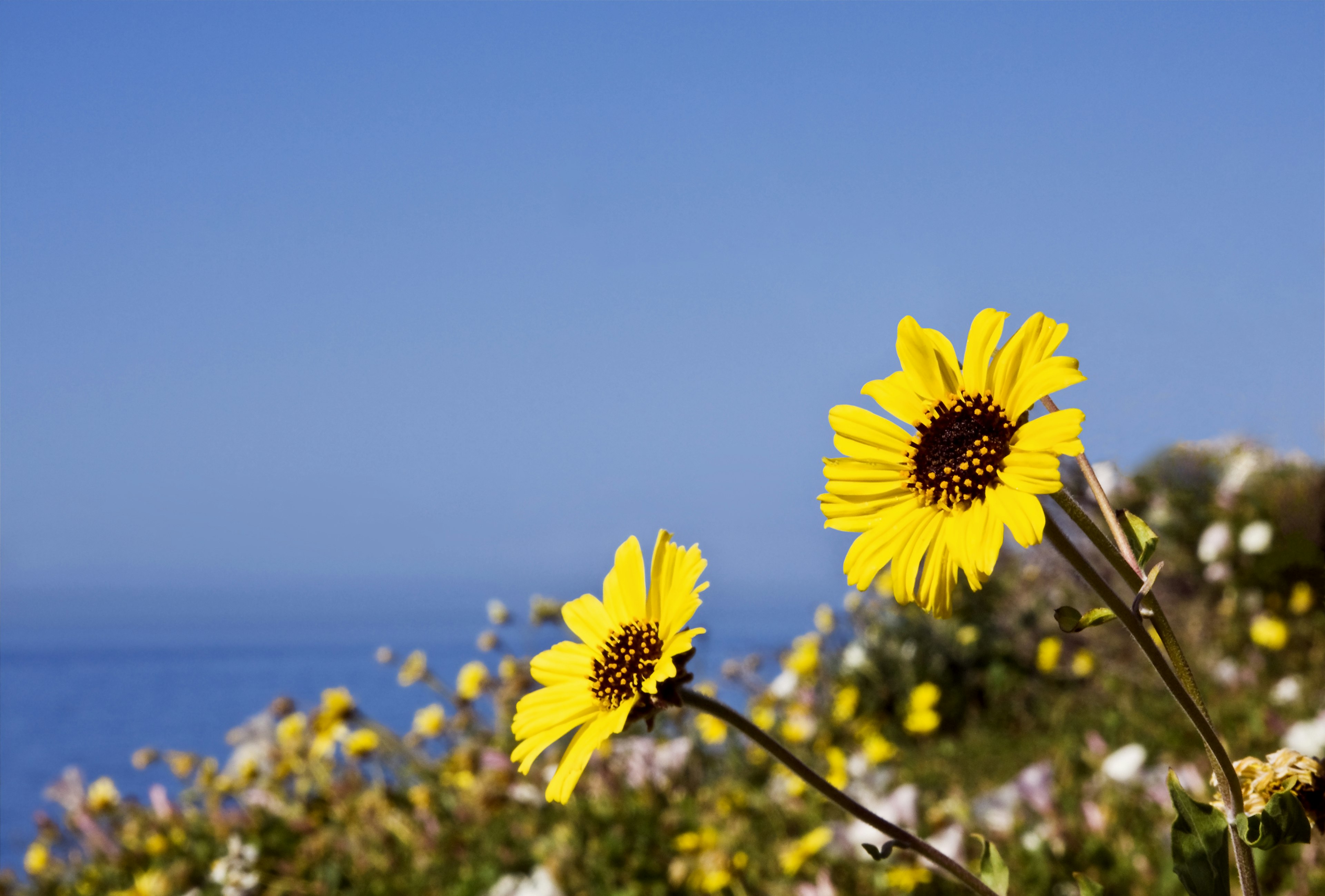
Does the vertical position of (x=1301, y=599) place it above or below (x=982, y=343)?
above

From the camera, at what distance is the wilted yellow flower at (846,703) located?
5250 mm

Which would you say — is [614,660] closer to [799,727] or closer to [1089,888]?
[1089,888]

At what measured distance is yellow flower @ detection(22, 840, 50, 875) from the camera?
5059 millimetres

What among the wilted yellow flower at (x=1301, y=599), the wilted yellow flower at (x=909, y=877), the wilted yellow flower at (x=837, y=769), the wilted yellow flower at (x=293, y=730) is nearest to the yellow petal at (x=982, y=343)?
the wilted yellow flower at (x=909, y=877)

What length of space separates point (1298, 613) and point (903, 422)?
15.3 feet

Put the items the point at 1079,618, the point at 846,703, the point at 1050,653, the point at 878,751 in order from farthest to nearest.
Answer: the point at 846,703
the point at 1050,653
the point at 878,751
the point at 1079,618

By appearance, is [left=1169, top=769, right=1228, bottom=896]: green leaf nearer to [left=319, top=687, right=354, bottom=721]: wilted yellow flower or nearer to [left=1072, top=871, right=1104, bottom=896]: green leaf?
[left=1072, top=871, right=1104, bottom=896]: green leaf

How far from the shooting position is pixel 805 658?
5457 millimetres

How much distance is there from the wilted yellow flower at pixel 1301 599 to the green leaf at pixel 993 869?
4.29m

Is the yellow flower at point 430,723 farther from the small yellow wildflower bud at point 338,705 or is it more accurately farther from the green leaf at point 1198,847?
the green leaf at point 1198,847

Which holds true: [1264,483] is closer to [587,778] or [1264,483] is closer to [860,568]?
[587,778]

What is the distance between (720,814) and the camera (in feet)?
11.9

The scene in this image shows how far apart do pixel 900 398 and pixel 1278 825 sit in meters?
0.51

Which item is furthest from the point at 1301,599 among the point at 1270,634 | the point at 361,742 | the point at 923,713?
the point at 361,742
